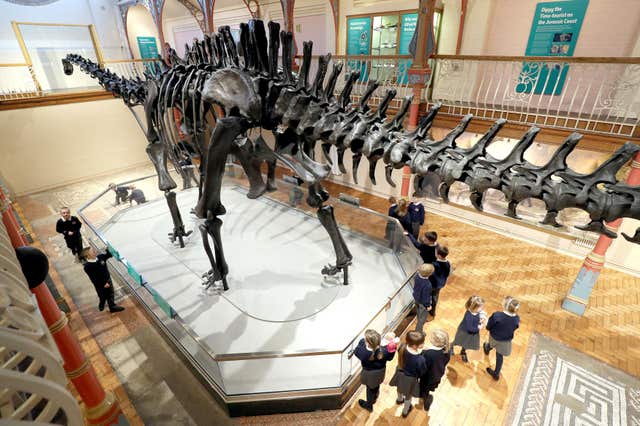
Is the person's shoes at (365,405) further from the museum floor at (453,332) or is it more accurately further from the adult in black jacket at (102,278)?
the adult in black jacket at (102,278)

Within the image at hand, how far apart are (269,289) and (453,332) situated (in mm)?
2699

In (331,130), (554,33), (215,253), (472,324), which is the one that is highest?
(554,33)

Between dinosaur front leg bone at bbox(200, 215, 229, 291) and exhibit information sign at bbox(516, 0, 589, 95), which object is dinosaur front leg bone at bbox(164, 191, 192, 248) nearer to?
dinosaur front leg bone at bbox(200, 215, 229, 291)

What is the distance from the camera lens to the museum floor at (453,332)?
3443 mm

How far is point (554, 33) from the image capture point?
7020mm

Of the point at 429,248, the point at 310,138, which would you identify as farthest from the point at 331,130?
the point at 429,248

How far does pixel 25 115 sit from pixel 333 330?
11.2 m

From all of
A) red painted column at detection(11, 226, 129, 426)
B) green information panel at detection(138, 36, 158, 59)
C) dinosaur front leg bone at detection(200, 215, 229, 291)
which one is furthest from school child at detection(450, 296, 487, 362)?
green information panel at detection(138, 36, 158, 59)

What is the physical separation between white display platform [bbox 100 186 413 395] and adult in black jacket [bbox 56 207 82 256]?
1.82ft

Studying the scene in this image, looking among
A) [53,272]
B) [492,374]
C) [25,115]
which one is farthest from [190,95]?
[25,115]

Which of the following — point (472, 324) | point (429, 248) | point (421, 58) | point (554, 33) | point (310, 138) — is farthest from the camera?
point (554, 33)

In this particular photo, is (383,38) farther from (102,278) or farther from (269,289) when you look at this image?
(102,278)

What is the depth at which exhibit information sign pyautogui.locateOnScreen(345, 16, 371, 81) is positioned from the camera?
9.17 metres

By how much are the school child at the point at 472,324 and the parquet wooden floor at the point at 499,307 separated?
399 mm
